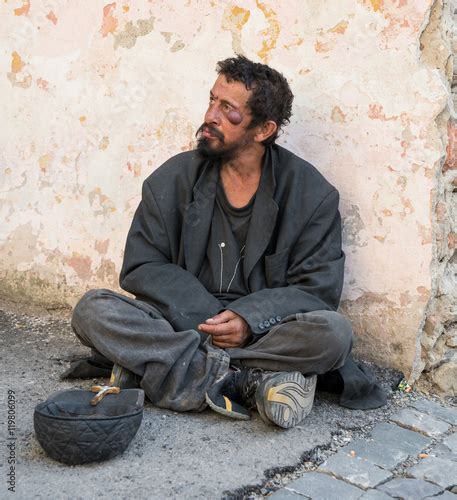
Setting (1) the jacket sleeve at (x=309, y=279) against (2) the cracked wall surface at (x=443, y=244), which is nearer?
(1) the jacket sleeve at (x=309, y=279)

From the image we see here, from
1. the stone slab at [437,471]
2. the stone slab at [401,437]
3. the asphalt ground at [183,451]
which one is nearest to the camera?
the asphalt ground at [183,451]

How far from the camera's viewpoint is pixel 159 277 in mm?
3662

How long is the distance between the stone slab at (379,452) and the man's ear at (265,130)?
1413 millimetres

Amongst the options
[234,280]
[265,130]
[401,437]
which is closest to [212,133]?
[265,130]

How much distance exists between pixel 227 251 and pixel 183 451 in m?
1.04

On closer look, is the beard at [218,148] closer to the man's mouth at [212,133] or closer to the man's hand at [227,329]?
the man's mouth at [212,133]

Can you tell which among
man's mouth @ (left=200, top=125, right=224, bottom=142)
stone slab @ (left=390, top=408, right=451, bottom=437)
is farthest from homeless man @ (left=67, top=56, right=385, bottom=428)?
stone slab @ (left=390, top=408, right=451, bottom=437)

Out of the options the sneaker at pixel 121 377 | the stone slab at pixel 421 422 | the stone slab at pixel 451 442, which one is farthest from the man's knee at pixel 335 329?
the sneaker at pixel 121 377

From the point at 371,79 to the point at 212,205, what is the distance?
0.94 m

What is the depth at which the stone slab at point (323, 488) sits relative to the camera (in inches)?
110

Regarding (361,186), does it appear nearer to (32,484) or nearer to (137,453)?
(137,453)

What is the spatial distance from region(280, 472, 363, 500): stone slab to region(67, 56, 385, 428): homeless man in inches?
14.7

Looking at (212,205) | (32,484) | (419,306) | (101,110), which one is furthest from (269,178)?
(32,484)

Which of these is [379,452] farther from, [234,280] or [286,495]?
[234,280]
